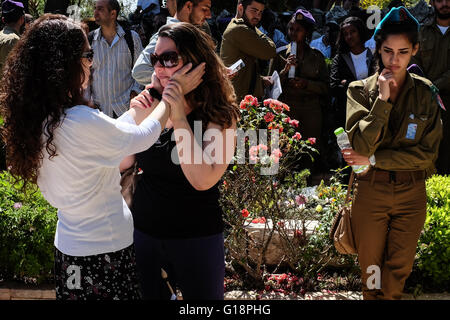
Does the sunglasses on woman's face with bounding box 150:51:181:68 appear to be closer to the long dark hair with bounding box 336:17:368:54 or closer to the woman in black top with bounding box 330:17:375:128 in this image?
the woman in black top with bounding box 330:17:375:128

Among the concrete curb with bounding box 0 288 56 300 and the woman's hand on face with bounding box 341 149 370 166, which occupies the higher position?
the woman's hand on face with bounding box 341 149 370 166

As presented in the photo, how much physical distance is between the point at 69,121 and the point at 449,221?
3.21 metres

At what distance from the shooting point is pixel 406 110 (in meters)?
3.26

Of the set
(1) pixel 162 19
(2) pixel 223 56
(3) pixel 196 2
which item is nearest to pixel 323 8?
(1) pixel 162 19

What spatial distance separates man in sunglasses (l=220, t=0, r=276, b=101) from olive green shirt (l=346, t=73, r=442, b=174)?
7.45ft

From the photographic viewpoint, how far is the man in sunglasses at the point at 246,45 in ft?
17.8

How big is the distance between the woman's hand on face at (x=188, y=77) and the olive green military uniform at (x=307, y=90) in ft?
13.7

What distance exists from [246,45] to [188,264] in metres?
3.47

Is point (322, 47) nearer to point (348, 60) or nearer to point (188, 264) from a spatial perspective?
point (348, 60)

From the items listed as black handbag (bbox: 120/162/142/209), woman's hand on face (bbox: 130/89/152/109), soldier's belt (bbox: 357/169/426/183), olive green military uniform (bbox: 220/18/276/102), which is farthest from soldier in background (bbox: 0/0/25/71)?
soldier's belt (bbox: 357/169/426/183)

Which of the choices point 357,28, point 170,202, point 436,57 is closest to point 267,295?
point 170,202

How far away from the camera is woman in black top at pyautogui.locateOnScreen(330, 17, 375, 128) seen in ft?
21.2

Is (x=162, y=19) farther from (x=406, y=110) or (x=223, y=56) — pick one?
(x=406, y=110)

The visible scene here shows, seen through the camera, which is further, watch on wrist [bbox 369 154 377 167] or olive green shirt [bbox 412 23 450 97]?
olive green shirt [bbox 412 23 450 97]
